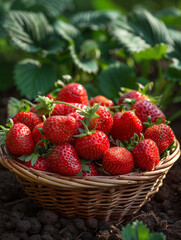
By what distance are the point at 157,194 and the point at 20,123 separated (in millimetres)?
756

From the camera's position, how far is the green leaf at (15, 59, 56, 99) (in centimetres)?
224

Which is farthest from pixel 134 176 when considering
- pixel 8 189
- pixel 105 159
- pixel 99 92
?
pixel 99 92

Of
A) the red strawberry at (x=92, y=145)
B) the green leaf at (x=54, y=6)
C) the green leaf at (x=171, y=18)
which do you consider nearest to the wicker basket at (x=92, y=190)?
the red strawberry at (x=92, y=145)

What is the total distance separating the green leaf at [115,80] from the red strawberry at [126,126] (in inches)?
30.5

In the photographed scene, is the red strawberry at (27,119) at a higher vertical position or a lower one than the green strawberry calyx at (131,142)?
lower

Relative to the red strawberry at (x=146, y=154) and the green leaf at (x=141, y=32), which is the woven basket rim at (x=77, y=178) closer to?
the red strawberry at (x=146, y=154)

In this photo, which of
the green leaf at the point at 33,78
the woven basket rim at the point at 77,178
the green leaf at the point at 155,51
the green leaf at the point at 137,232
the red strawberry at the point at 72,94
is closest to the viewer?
the green leaf at the point at 137,232

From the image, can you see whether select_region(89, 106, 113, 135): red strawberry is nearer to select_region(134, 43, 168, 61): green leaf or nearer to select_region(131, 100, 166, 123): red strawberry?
select_region(131, 100, 166, 123): red strawberry

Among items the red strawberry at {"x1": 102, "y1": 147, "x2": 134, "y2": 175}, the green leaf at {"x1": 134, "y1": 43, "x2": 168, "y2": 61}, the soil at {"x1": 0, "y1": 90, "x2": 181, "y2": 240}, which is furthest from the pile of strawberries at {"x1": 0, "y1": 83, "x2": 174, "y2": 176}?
the green leaf at {"x1": 134, "y1": 43, "x2": 168, "y2": 61}

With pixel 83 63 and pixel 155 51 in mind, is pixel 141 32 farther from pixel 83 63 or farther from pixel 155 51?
pixel 83 63

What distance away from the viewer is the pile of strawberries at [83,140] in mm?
1315

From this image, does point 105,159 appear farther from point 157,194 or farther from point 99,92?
point 99,92

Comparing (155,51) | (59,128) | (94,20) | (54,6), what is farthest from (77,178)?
(54,6)

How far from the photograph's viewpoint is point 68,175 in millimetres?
1306
